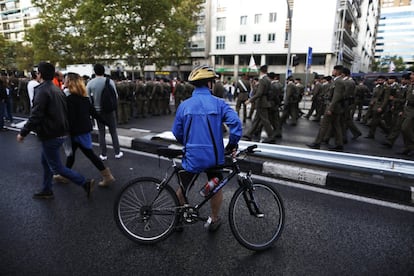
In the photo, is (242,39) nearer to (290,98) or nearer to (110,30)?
(110,30)

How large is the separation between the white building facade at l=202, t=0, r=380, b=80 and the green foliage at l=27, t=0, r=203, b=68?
17.2 metres

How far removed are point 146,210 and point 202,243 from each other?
2.21ft

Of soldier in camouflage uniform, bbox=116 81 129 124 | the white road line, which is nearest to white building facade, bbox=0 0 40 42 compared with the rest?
soldier in camouflage uniform, bbox=116 81 129 124

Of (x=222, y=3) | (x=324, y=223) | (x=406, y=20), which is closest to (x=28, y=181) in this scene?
(x=324, y=223)

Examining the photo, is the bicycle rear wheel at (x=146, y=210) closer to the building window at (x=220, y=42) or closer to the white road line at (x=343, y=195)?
the white road line at (x=343, y=195)

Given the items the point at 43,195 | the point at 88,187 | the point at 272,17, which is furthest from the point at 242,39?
the point at 43,195

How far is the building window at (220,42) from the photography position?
43.1 m

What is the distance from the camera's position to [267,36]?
129 ft

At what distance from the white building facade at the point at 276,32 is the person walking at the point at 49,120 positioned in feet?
114

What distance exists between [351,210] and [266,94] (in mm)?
4101

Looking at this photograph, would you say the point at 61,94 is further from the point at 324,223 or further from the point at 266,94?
the point at 266,94

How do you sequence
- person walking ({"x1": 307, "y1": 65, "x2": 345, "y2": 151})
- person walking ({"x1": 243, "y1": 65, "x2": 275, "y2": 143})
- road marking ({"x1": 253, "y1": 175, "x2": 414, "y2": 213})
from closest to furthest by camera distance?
road marking ({"x1": 253, "y1": 175, "x2": 414, "y2": 213})
person walking ({"x1": 307, "y1": 65, "x2": 345, "y2": 151})
person walking ({"x1": 243, "y1": 65, "x2": 275, "y2": 143})

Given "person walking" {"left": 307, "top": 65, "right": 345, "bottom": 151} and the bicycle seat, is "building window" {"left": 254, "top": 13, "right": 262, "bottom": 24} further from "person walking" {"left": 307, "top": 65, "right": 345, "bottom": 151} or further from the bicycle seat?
the bicycle seat

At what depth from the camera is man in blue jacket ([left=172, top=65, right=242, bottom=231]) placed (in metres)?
2.50
